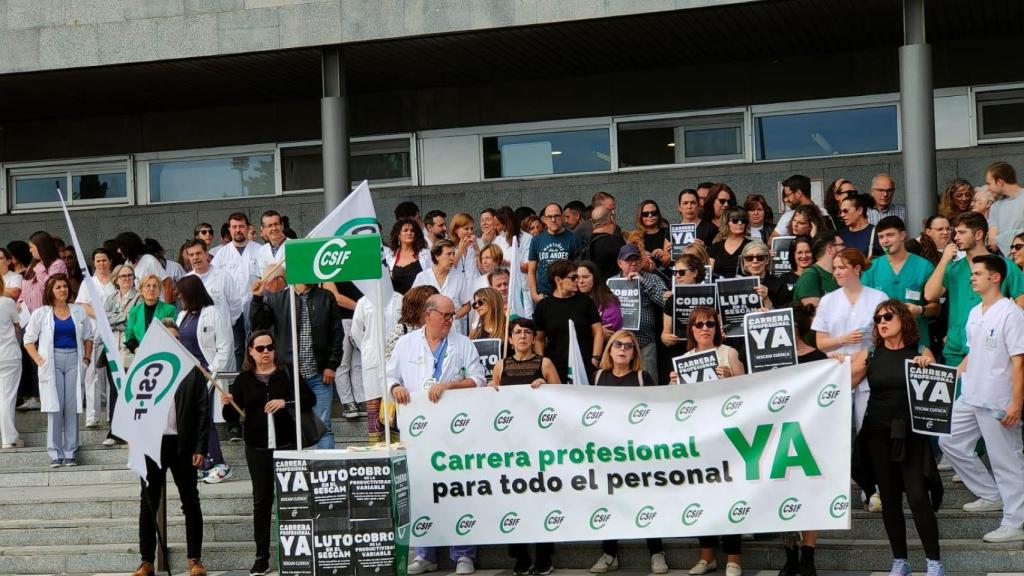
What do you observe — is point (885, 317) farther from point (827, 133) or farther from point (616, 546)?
point (827, 133)

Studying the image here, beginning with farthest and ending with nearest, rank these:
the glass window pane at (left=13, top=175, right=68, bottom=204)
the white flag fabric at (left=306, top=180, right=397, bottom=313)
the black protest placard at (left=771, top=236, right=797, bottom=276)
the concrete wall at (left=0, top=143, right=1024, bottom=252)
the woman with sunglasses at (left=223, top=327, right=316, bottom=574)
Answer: the glass window pane at (left=13, top=175, right=68, bottom=204) → the concrete wall at (left=0, top=143, right=1024, bottom=252) → the black protest placard at (left=771, top=236, right=797, bottom=276) → the woman with sunglasses at (left=223, top=327, right=316, bottom=574) → the white flag fabric at (left=306, top=180, right=397, bottom=313)

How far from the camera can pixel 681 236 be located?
13875 mm

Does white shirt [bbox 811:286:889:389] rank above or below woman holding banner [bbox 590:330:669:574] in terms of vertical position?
above

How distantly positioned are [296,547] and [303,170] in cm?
1093

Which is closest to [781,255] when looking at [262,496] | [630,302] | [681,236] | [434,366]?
[681,236]

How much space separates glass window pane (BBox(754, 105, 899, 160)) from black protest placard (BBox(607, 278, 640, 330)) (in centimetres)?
638

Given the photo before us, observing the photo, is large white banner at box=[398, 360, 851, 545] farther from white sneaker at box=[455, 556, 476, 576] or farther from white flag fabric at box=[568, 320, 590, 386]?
white flag fabric at box=[568, 320, 590, 386]

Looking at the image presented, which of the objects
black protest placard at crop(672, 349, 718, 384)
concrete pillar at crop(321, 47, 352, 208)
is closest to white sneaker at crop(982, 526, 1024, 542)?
black protest placard at crop(672, 349, 718, 384)

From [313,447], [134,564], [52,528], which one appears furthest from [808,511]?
[52,528]

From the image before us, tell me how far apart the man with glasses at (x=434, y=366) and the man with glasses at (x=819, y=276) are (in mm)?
2970

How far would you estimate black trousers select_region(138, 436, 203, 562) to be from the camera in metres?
11.8

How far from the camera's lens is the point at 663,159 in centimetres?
1909

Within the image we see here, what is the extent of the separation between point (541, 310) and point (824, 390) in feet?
9.84

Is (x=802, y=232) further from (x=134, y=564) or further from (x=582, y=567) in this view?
(x=134, y=564)
